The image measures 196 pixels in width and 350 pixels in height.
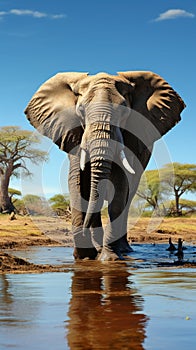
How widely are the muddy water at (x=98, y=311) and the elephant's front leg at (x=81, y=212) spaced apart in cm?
252

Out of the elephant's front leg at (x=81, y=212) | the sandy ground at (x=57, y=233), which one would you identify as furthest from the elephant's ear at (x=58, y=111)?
the sandy ground at (x=57, y=233)

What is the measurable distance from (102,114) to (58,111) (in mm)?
1802

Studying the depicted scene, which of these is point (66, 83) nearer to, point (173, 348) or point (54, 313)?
point (54, 313)

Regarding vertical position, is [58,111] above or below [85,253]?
above

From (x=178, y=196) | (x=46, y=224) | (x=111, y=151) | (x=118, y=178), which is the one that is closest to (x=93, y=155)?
(x=111, y=151)

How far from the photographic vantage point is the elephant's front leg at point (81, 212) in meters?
10.7

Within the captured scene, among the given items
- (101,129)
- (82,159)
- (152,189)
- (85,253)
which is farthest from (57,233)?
(152,189)

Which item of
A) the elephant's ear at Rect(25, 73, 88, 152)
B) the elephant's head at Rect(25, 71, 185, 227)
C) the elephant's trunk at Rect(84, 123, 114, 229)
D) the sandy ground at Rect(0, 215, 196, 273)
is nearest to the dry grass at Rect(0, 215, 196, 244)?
the sandy ground at Rect(0, 215, 196, 273)

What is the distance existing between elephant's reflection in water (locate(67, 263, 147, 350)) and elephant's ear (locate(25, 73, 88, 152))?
154 inches

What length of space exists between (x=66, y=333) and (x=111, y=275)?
3680 millimetres

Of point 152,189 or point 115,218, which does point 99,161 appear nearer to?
point 115,218

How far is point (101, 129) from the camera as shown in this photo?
9.70m

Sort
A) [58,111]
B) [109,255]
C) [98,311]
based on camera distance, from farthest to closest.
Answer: [58,111] < [109,255] < [98,311]

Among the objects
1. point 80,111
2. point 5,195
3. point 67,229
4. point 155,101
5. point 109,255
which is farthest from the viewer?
point 5,195
